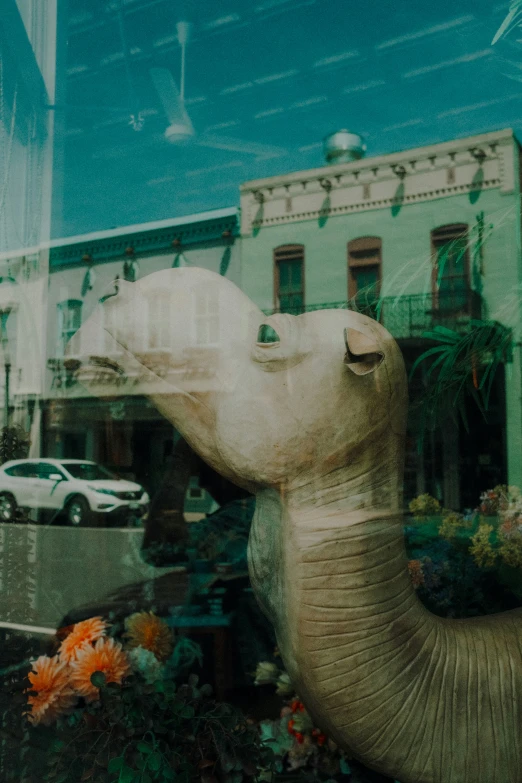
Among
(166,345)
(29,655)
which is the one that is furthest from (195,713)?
(166,345)

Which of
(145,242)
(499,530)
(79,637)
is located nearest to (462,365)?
(499,530)

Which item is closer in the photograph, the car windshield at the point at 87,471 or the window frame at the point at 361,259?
the window frame at the point at 361,259

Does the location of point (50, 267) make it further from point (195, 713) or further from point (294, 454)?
point (195, 713)

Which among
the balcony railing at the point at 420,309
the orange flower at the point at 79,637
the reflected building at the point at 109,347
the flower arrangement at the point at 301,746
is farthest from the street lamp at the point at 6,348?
the flower arrangement at the point at 301,746

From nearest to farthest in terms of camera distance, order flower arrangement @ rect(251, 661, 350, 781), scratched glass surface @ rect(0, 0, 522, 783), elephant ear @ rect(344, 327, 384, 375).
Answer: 1. elephant ear @ rect(344, 327, 384, 375)
2. scratched glass surface @ rect(0, 0, 522, 783)
3. flower arrangement @ rect(251, 661, 350, 781)

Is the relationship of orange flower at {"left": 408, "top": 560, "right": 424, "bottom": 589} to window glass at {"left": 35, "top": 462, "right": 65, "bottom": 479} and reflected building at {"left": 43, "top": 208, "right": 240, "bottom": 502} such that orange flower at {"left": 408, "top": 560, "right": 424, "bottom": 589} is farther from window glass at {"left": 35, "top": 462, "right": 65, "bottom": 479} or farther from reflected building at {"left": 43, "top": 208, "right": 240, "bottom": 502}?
window glass at {"left": 35, "top": 462, "right": 65, "bottom": 479}

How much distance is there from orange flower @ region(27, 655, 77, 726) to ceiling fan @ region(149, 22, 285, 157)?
1.33 meters

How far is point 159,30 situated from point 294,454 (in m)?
1.19

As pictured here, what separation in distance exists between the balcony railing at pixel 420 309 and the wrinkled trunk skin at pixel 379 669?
0.57 m

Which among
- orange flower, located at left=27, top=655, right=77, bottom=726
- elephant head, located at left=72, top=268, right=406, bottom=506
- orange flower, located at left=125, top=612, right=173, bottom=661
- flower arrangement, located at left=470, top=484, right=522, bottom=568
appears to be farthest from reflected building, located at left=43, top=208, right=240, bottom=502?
flower arrangement, located at left=470, top=484, right=522, bottom=568

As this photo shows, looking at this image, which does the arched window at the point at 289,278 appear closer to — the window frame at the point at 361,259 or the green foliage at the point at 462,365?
the window frame at the point at 361,259

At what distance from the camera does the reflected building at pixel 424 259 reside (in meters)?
1.60

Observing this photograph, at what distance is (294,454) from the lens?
1182 mm

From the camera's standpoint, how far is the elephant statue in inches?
46.2
